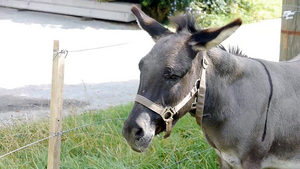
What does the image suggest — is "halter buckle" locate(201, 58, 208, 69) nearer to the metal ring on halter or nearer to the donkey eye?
the donkey eye

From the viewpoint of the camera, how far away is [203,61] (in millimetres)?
2770

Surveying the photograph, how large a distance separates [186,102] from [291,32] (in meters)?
2.67

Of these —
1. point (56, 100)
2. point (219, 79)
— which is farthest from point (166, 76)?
point (56, 100)

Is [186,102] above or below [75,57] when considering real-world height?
above

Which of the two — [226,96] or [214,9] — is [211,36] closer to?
[226,96]

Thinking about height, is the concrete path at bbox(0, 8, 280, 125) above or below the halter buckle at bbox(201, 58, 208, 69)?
below

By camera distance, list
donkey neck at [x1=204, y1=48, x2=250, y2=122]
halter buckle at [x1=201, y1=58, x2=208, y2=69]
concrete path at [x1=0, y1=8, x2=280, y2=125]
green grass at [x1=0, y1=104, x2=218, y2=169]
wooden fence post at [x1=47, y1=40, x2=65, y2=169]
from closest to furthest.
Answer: halter buckle at [x1=201, y1=58, x2=208, y2=69] → donkey neck at [x1=204, y1=48, x2=250, y2=122] → wooden fence post at [x1=47, y1=40, x2=65, y2=169] → green grass at [x1=0, y1=104, x2=218, y2=169] → concrete path at [x1=0, y1=8, x2=280, y2=125]

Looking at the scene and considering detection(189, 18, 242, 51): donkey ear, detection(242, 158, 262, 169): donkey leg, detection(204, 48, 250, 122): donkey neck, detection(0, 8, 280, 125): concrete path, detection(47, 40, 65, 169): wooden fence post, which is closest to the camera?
detection(189, 18, 242, 51): donkey ear

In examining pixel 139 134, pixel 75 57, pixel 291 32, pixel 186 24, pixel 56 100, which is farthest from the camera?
pixel 75 57

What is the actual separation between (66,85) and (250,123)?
5595 millimetres

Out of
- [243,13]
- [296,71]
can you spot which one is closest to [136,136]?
[296,71]

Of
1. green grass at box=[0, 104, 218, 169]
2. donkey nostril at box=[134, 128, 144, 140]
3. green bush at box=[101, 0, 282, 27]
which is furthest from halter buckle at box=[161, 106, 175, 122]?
green bush at box=[101, 0, 282, 27]

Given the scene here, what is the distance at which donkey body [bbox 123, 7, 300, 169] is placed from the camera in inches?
104

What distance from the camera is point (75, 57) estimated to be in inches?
412
